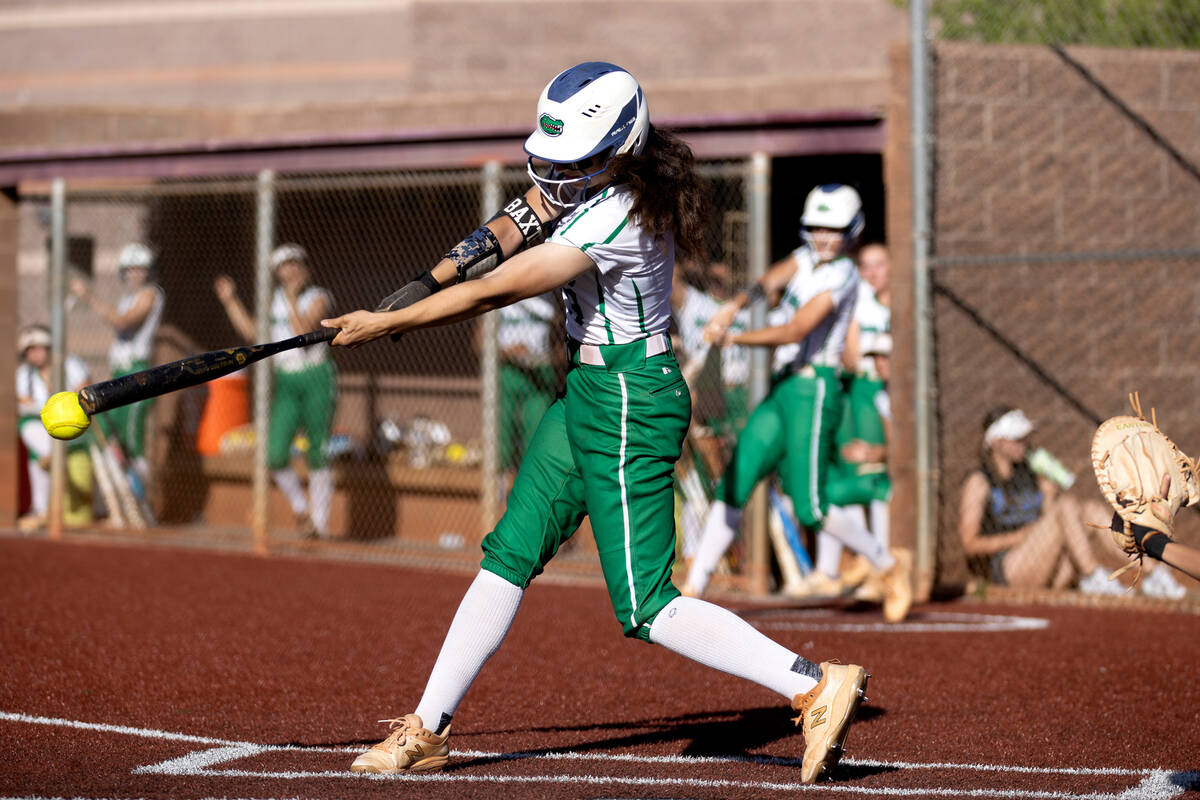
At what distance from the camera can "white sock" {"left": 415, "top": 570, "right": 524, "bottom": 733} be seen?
433cm

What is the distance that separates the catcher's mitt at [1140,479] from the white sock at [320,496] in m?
8.18

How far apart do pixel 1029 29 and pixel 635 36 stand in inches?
320

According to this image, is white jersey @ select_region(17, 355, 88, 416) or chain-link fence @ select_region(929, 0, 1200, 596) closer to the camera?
chain-link fence @ select_region(929, 0, 1200, 596)

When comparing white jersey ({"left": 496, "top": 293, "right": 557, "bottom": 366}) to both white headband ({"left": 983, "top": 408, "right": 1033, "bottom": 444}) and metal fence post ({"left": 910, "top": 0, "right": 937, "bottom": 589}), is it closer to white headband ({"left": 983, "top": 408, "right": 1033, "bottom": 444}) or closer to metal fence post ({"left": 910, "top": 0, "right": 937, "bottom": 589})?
metal fence post ({"left": 910, "top": 0, "right": 937, "bottom": 589})

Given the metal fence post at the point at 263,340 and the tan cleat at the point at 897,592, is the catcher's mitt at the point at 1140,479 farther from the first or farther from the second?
the metal fence post at the point at 263,340

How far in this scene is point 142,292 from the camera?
11617 millimetres

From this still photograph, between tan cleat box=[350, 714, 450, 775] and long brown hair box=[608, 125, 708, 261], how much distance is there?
1604 mm

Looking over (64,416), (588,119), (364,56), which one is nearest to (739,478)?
(588,119)

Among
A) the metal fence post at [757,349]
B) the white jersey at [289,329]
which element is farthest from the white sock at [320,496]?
the metal fence post at [757,349]

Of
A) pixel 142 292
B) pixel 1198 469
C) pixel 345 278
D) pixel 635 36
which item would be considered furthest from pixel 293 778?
pixel 635 36

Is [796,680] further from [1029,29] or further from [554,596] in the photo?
[1029,29]

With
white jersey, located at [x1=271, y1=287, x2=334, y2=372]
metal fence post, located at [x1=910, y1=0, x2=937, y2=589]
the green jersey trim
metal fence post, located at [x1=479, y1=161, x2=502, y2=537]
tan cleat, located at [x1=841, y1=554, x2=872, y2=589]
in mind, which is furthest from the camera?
white jersey, located at [x1=271, y1=287, x2=334, y2=372]

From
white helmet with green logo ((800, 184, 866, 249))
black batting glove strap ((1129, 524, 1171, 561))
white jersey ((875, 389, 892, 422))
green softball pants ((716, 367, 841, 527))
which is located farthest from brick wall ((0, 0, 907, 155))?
black batting glove strap ((1129, 524, 1171, 561))

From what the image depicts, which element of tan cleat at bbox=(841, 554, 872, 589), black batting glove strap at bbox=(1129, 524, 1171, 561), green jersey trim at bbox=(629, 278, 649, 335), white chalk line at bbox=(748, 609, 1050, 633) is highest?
green jersey trim at bbox=(629, 278, 649, 335)
